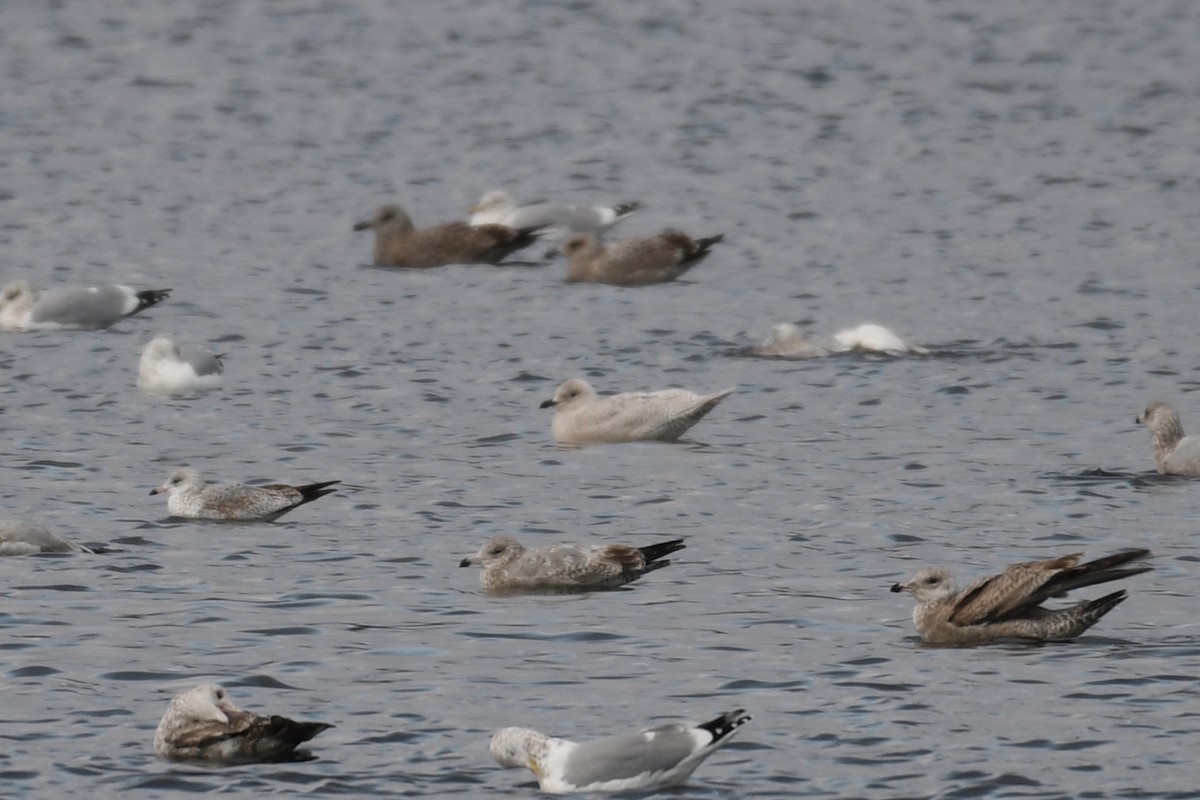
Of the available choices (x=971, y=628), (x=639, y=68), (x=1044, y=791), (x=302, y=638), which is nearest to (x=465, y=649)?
(x=302, y=638)

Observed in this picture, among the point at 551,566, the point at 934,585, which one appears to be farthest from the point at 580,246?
the point at 934,585

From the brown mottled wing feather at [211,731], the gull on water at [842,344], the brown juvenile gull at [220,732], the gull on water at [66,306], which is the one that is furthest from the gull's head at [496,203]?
the brown mottled wing feather at [211,731]

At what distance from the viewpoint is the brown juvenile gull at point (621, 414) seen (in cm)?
1648

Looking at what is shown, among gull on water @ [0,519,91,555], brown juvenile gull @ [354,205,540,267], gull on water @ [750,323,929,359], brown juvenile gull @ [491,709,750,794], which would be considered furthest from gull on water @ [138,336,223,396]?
brown juvenile gull @ [491,709,750,794]

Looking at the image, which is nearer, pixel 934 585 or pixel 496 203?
pixel 934 585

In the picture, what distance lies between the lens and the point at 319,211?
27.8 metres

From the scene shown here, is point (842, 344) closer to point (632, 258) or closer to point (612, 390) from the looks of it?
point (612, 390)

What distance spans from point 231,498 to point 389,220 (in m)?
10.9

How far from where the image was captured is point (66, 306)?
20.6m

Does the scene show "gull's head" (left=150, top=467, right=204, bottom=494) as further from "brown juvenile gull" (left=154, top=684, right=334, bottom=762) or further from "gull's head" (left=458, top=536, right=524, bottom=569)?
"brown juvenile gull" (left=154, top=684, right=334, bottom=762)

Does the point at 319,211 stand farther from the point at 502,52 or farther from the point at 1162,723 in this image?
the point at 1162,723

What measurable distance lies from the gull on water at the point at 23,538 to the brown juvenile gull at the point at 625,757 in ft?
14.4

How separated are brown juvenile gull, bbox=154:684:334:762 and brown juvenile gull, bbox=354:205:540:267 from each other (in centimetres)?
1498

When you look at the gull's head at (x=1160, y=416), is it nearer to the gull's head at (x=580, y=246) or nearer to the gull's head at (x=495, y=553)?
the gull's head at (x=495, y=553)
